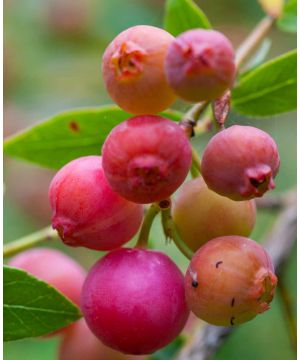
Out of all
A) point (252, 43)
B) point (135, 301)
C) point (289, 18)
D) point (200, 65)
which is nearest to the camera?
point (200, 65)

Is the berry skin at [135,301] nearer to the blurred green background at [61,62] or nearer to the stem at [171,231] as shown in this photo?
the stem at [171,231]

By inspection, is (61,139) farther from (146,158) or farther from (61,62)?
(61,62)

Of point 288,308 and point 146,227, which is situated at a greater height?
point 146,227

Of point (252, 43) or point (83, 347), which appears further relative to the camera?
point (252, 43)

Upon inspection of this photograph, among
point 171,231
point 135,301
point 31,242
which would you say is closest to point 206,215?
point 171,231

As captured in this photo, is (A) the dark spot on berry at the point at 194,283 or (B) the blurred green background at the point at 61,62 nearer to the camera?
(A) the dark spot on berry at the point at 194,283

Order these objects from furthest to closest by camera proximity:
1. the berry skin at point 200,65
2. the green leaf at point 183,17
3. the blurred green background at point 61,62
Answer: the blurred green background at point 61,62
the green leaf at point 183,17
the berry skin at point 200,65

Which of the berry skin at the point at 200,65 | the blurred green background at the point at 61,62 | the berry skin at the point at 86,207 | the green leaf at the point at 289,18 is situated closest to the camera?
the berry skin at the point at 200,65

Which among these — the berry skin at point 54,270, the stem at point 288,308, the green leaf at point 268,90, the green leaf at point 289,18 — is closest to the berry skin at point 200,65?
the green leaf at point 268,90
